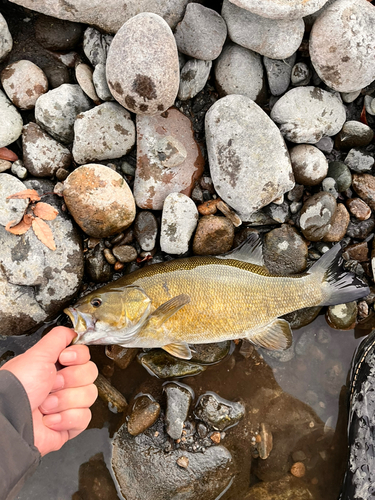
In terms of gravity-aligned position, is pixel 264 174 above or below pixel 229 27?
below

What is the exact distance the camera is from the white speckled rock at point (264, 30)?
12.8 feet

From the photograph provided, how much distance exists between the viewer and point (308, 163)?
434 cm

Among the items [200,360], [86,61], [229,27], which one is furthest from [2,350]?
[229,27]

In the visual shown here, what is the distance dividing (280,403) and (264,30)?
4595mm

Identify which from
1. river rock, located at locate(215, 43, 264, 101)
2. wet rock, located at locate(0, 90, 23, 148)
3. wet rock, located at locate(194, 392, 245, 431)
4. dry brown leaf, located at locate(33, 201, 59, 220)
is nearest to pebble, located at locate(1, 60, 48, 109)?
wet rock, located at locate(0, 90, 23, 148)

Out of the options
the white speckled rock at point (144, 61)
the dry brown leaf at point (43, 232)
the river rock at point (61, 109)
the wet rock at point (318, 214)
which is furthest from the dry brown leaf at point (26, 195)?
the wet rock at point (318, 214)

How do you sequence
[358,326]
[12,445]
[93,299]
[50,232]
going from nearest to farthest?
[12,445], [93,299], [50,232], [358,326]

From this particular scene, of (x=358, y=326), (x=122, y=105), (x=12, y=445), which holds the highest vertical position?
(x=122, y=105)

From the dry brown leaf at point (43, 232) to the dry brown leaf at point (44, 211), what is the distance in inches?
2.3

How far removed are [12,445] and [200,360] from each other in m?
2.39

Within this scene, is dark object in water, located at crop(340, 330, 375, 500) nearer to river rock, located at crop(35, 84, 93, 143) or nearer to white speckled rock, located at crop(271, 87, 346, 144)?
white speckled rock, located at crop(271, 87, 346, 144)

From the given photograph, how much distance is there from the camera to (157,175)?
4.26 m

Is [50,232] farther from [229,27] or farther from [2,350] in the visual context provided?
[229,27]

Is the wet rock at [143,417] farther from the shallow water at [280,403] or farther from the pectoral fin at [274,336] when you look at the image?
the pectoral fin at [274,336]
